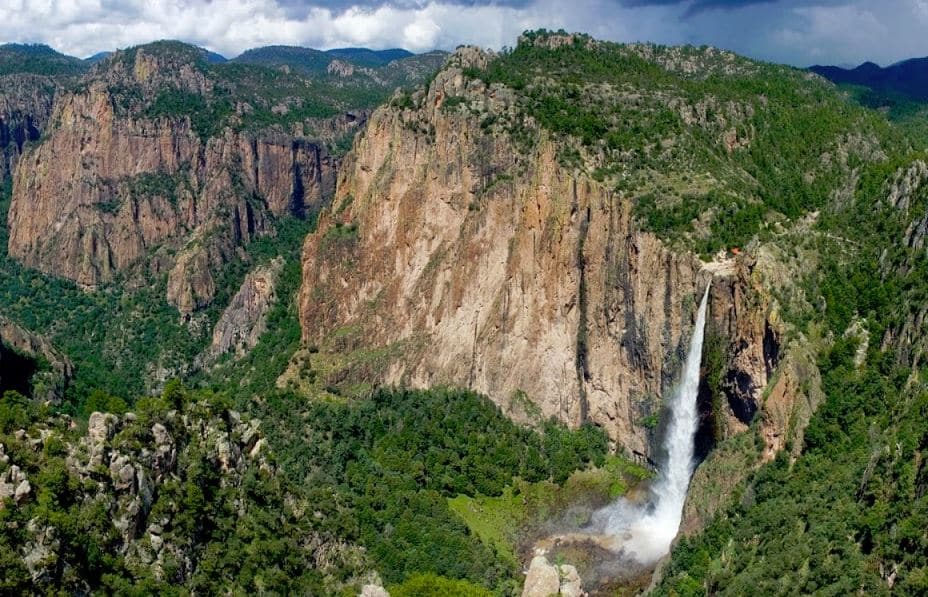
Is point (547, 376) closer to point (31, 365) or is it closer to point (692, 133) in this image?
point (692, 133)

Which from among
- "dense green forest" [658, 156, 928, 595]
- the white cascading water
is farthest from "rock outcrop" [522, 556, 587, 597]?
the white cascading water

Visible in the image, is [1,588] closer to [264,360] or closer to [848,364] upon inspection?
[848,364]

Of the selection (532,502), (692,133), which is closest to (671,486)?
(532,502)

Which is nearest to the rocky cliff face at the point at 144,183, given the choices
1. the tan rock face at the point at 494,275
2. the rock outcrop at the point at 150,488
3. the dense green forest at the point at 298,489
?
the tan rock face at the point at 494,275

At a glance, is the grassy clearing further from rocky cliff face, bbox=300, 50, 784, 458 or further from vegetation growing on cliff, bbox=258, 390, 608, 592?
rocky cliff face, bbox=300, 50, 784, 458

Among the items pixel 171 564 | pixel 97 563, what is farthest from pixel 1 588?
pixel 171 564

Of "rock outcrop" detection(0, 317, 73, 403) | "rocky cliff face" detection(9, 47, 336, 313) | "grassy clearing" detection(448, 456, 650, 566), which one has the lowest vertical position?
"grassy clearing" detection(448, 456, 650, 566)

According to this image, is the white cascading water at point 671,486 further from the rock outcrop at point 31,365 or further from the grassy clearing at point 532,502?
the rock outcrop at point 31,365
